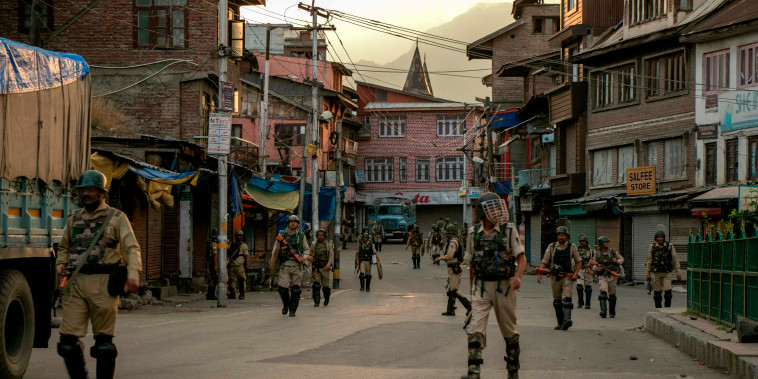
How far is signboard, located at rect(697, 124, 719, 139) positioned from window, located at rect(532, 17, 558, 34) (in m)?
30.6

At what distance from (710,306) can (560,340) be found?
2342 mm

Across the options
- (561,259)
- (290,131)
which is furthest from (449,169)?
(561,259)

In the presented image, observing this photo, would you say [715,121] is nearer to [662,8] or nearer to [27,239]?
[662,8]

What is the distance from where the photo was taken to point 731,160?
30.7 meters

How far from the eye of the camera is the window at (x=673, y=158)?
3350 cm

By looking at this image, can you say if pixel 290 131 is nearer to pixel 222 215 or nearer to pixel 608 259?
pixel 222 215

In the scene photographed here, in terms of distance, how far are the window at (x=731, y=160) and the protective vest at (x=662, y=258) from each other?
39.6 feet

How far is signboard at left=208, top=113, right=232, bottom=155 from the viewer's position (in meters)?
21.2

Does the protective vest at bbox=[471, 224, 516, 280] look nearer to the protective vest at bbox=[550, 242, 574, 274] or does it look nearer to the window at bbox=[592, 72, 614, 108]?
the protective vest at bbox=[550, 242, 574, 274]

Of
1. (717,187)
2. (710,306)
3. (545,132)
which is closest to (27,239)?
(710,306)

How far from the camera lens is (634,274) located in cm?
3484

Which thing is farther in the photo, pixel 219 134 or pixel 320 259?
pixel 219 134

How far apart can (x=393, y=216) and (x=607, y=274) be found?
50.7 metres

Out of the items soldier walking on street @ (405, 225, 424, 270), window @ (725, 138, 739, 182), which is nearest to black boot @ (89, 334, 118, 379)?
window @ (725, 138, 739, 182)
